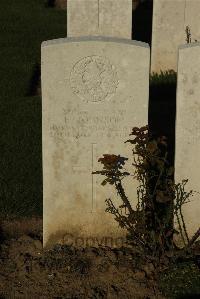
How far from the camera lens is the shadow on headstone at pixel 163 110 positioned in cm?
803

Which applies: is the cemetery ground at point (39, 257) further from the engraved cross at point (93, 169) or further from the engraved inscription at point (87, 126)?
the engraved inscription at point (87, 126)

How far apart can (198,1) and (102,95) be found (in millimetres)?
5326

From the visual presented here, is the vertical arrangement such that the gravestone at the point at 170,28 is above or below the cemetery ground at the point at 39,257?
above

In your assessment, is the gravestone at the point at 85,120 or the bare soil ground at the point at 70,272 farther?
the gravestone at the point at 85,120

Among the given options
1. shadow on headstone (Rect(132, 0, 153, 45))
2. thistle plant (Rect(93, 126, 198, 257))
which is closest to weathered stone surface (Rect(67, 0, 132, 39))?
shadow on headstone (Rect(132, 0, 153, 45))

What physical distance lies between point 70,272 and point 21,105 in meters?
4.07

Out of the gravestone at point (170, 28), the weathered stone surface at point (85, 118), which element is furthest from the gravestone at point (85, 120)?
the gravestone at point (170, 28)

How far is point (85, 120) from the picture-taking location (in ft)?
17.2

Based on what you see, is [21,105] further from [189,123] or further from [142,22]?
[142,22]

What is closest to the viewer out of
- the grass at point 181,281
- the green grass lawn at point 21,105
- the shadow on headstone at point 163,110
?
the grass at point 181,281

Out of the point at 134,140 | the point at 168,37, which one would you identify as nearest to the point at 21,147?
the point at 134,140

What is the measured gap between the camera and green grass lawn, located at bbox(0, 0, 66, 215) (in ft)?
21.2

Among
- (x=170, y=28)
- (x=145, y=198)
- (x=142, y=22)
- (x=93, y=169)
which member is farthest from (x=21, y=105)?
(x=142, y=22)

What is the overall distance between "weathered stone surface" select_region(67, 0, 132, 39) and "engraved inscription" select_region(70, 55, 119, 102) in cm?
417
